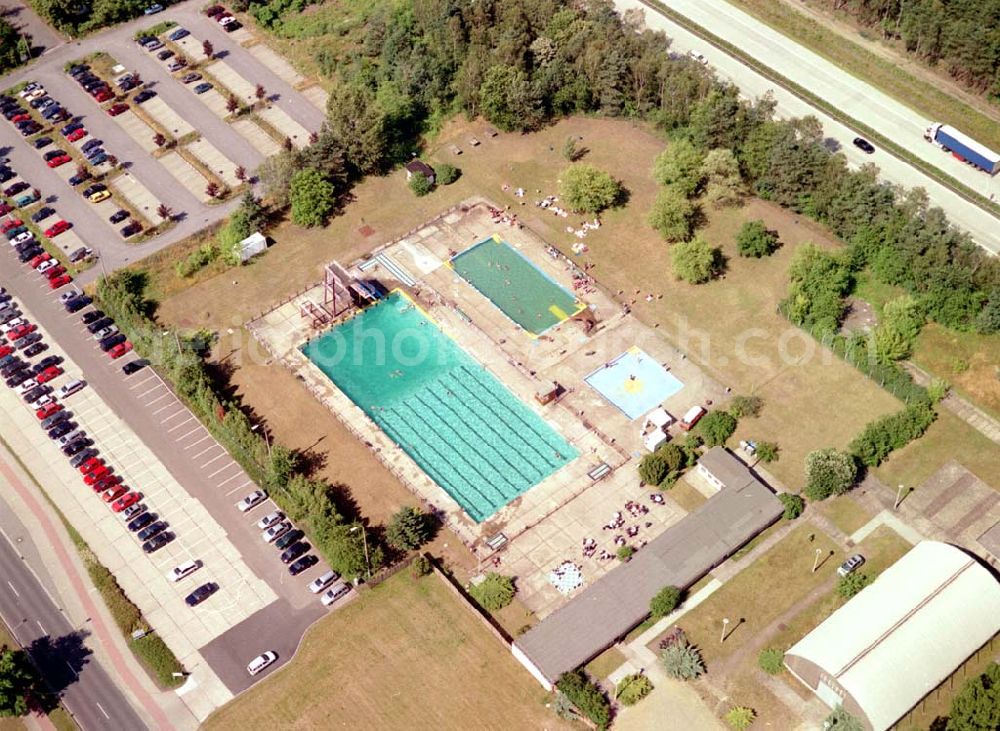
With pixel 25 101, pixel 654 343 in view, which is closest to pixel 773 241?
pixel 654 343

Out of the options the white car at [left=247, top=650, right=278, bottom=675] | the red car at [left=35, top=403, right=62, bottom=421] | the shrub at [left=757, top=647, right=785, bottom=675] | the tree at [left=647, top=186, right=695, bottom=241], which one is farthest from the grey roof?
the red car at [left=35, top=403, right=62, bottom=421]

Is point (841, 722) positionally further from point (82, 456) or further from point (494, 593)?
point (82, 456)

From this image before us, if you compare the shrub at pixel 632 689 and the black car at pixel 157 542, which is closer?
the shrub at pixel 632 689

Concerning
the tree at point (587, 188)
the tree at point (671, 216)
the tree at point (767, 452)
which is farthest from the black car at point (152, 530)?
the tree at point (671, 216)

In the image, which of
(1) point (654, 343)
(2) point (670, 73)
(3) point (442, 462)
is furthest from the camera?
(2) point (670, 73)

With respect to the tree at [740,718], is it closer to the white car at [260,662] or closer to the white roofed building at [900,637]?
the white roofed building at [900,637]

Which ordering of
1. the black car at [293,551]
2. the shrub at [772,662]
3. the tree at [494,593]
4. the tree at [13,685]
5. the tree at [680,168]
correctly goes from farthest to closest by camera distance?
the tree at [680,168]
the black car at [293,551]
the tree at [494,593]
the shrub at [772,662]
the tree at [13,685]

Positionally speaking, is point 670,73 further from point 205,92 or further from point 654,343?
point 205,92

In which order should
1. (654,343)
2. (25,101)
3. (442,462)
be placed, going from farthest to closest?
(25,101) → (654,343) → (442,462)
